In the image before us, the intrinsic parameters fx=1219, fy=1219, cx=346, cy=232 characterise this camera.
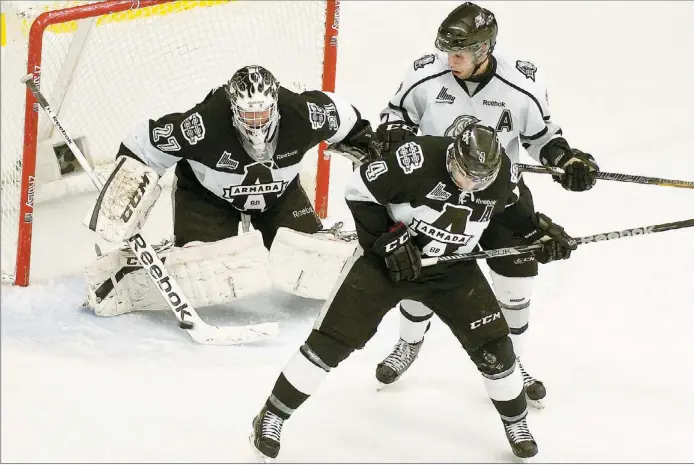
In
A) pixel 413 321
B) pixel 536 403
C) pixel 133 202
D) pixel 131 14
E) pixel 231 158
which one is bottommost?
pixel 536 403

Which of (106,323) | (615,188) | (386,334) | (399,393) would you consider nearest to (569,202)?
(615,188)

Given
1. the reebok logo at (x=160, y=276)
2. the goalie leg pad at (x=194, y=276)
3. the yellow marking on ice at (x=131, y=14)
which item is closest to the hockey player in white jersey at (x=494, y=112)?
the goalie leg pad at (x=194, y=276)

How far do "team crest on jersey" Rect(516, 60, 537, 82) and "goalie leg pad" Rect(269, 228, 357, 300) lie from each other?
995 millimetres

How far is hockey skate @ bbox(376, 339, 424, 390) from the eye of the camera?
3.93 meters

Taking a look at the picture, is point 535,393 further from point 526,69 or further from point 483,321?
point 526,69

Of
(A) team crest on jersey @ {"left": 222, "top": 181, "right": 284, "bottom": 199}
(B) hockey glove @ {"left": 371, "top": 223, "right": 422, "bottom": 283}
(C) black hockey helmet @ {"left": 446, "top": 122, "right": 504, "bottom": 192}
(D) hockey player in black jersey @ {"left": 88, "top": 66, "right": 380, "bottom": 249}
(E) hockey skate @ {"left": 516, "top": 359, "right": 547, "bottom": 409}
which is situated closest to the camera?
(C) black hockey helmet @ {"left": 446, "top": 122, "right": 504, "bottom": 192}

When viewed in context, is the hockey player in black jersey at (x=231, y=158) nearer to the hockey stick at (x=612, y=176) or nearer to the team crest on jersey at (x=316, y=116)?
the team crest on jersey at (x=316, y=116)

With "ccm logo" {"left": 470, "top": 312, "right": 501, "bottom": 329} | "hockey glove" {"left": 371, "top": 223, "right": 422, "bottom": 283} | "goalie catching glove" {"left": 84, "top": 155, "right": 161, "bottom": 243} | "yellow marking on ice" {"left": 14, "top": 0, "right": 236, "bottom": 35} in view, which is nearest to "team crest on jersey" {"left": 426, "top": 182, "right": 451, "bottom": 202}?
"hockey glove" {"left": 371, "top": 223, "right": 422, "bottom": 283}

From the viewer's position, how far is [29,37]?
419 cm

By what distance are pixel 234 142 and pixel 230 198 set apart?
242 millimetres

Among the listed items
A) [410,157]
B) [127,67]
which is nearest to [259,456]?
[410,157]

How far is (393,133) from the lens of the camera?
3713mm

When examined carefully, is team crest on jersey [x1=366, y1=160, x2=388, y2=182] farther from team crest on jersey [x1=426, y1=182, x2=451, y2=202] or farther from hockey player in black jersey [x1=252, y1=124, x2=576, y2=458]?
team crest on jersey [x1=426, y1=182, x2=451, y2=202]

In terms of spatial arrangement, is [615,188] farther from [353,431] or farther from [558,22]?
[353,431]
